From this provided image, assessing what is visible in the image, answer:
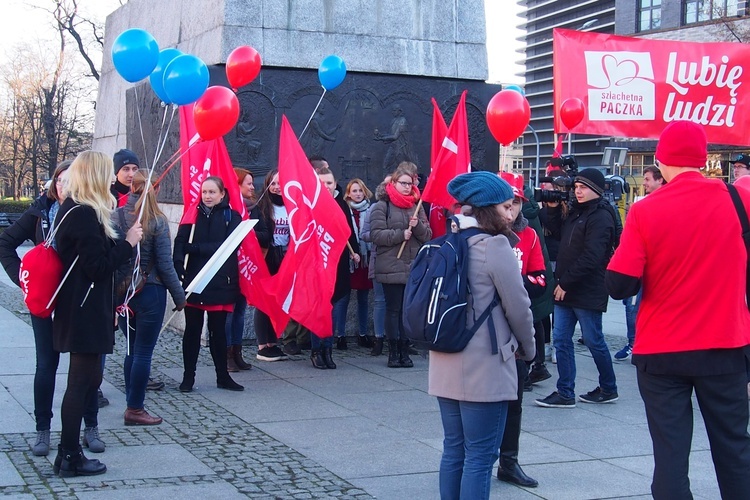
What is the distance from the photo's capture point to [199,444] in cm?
621

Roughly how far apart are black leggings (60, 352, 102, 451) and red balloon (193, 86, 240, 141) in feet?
8.67

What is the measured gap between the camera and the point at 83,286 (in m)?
5.37

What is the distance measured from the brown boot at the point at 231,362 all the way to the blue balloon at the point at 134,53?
2.74 meters

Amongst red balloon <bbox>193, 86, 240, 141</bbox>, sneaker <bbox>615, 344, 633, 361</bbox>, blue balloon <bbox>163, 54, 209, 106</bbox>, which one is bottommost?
sneaker <bbox>615, 344, 633, 361</bbox>

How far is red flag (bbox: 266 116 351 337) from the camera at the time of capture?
8.56 metres

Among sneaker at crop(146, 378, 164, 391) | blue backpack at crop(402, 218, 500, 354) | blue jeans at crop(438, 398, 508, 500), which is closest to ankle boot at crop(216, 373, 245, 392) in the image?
sneaker at crop(146, 378, 164, 391)

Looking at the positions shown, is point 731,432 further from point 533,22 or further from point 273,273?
point 533,22

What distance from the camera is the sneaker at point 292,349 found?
9828 mm

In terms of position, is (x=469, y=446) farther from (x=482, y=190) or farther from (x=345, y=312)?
(x=345, y=312)

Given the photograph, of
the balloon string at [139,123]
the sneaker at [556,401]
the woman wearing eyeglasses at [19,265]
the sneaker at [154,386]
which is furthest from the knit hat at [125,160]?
the sneaker at [556,401]

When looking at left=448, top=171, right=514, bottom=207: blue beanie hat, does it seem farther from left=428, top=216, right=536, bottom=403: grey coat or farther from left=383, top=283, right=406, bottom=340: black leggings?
left=383, top=283, right=406, bottom=340: black leggings

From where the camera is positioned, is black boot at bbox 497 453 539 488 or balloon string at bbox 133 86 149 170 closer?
black boot at bbox 497 453 539 488

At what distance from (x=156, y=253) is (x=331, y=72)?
11.1 ft

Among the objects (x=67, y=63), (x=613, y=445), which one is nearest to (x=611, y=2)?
(x=67, y=63)
